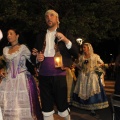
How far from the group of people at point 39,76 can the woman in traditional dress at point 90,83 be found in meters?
2.48

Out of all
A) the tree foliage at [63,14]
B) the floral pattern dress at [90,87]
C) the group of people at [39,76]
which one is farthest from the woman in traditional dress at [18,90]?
the tree foliage at [63,14]

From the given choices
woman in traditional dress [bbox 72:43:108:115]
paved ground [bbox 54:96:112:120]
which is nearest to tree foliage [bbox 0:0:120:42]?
woman in traditional dress [bbox 72:43:108:115]

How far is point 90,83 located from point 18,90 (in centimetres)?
289

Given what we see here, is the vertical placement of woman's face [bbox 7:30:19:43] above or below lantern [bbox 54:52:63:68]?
above

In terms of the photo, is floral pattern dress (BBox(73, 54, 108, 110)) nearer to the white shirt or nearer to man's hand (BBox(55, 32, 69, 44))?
the white shirt

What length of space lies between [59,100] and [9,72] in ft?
3.71

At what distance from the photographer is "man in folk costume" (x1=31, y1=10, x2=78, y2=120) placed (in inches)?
184

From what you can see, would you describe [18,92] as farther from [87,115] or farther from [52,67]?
[87,115]

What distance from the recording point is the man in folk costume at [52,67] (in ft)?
15.3

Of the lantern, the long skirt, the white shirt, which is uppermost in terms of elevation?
the white shirt

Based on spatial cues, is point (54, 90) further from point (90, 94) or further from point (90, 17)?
point (90, 17)

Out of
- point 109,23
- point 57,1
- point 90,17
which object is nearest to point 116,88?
point 57,1

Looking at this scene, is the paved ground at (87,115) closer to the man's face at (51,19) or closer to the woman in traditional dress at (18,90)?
the woman in traditional dress at (18,90)

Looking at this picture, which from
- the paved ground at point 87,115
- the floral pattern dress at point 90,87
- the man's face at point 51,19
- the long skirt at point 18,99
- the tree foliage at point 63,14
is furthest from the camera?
the tree foliage at point 63,14
